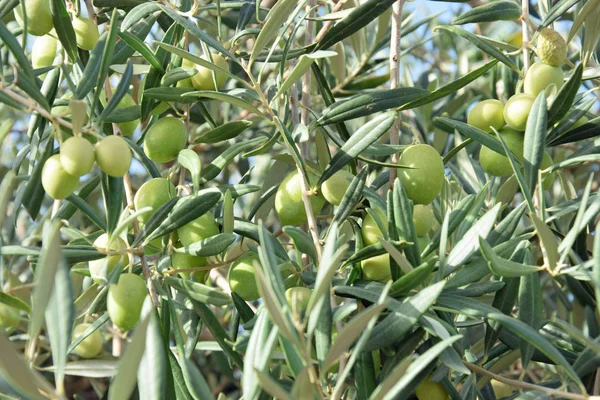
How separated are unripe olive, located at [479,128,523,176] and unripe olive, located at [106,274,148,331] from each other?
1.64ft

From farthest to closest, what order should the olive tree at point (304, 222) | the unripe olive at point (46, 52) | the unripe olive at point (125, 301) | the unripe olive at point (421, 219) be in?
the unripe olive at point (46, 52), the unripe olive at point (421, 219), the unripe olive at point (125, 301), the olive tree at point (304, 222)

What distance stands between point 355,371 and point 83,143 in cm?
39

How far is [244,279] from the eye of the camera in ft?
3.11

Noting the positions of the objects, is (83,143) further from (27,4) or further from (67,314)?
Answer: (27,4)

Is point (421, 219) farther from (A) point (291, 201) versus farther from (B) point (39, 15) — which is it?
(B) point (39, 15)

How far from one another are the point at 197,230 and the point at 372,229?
23 centimetres

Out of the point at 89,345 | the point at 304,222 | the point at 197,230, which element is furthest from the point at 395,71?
the point at 89,345

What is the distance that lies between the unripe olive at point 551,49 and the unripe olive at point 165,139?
51 centimetres

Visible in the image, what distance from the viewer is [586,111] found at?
3.35ft

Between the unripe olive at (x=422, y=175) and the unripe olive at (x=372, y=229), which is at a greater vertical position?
the unripe olive at (x=422, y=175)

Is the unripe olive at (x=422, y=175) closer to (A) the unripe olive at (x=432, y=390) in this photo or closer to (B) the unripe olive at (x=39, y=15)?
(A) the unripe olive at (x=432, y=390)

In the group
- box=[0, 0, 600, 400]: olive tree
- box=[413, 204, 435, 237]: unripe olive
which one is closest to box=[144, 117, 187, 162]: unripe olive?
box=[0, 0, 600, 400]: olive tree

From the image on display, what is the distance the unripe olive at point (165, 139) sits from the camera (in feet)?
3.34

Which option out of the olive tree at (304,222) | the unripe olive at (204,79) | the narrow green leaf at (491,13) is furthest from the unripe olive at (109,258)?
the narrow green leaf at (491,13)
